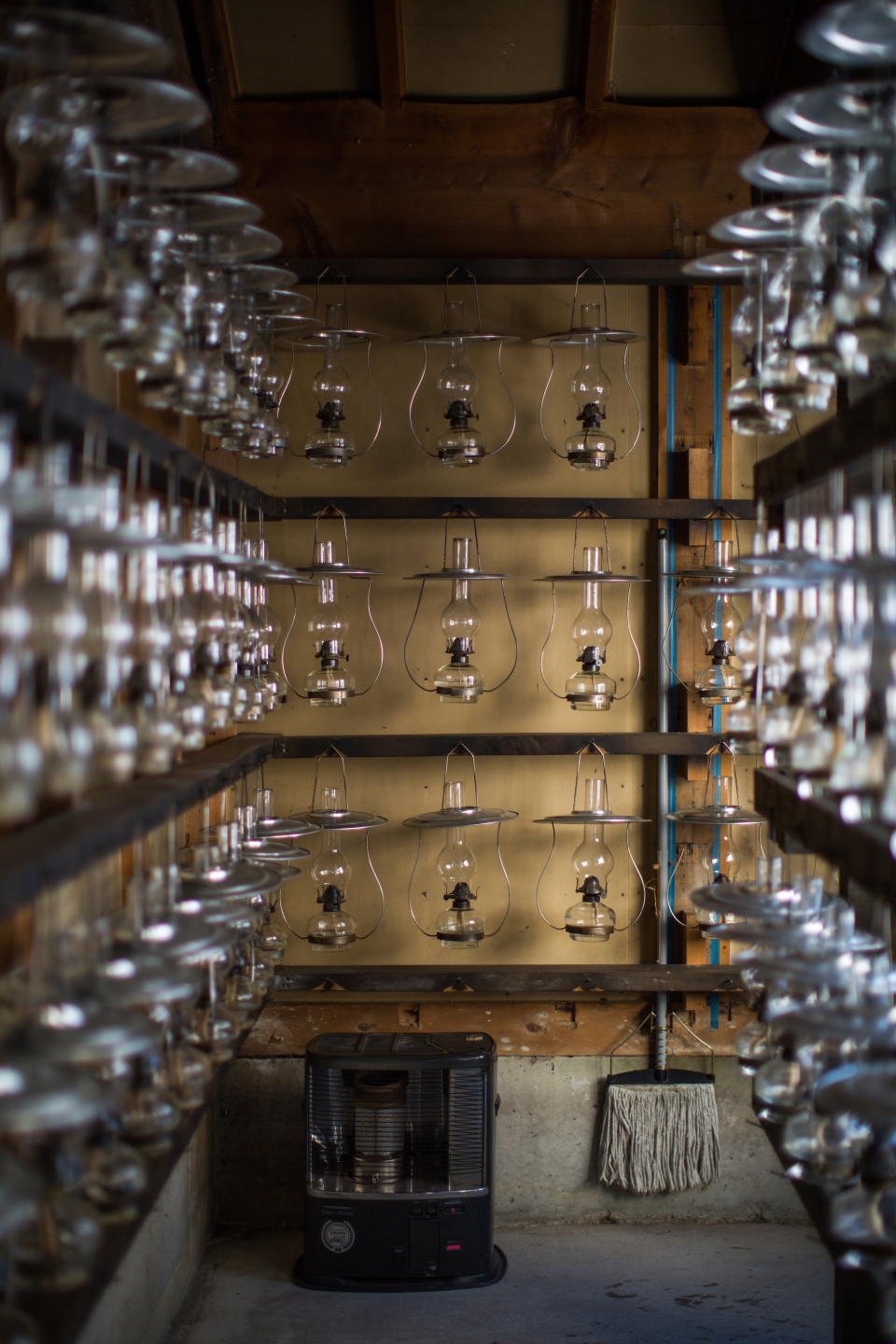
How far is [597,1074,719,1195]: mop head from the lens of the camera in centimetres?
483

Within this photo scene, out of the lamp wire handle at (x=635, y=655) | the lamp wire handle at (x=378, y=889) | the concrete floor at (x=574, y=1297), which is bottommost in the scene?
the concrete floor at (x=574, y=1297)

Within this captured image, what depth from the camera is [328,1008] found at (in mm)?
4949

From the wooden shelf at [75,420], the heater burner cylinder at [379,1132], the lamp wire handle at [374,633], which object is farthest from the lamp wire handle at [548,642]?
the wooden shelf at [75,420]

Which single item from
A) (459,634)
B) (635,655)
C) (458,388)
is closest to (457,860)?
(459,634)

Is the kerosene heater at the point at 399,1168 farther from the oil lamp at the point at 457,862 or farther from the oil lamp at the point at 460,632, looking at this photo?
the oil lamp at the point at 460,632

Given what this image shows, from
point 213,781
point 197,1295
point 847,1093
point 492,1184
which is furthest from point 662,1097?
point 847,1093

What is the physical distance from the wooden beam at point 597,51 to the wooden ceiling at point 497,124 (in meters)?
0.01

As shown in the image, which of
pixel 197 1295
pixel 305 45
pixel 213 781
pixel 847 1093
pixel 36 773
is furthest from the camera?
pixel 305 45

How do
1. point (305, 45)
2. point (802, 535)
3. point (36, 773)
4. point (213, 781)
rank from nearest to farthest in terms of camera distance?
1. point (36, 773)
2. point (802, 535)
3. point (213, 781)
4. point (305, 45)

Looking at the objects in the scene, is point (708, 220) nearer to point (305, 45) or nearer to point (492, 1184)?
point (305, 45)

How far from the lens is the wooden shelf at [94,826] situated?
1918 millimetres

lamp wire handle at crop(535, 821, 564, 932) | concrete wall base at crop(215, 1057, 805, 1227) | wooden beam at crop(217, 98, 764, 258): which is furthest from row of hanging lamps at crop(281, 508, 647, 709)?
concrete wall base at crop(215, 1057, 805, 1227)

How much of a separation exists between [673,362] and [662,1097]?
8.44 ft

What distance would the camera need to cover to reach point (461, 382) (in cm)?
443
